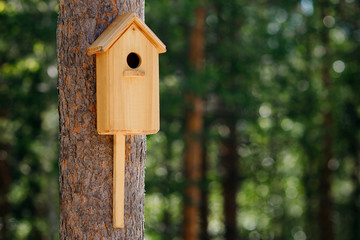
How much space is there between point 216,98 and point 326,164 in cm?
322

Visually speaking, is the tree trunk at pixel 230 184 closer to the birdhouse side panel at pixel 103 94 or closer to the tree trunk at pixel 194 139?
the tree trunk at pixel 194 139

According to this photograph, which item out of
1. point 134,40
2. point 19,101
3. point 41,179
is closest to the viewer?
point 134,40

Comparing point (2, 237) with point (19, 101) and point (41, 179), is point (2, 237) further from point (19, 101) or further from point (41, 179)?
point (19, 101)

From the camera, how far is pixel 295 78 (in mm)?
10117

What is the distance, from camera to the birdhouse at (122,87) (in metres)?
2.67

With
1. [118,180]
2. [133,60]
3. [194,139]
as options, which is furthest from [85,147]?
[194,139]

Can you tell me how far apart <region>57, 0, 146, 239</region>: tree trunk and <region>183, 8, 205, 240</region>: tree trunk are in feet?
20.6

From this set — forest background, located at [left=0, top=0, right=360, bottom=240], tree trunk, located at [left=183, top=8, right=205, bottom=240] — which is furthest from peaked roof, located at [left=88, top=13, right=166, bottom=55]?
tree trunk, located at [left=183, top=8, right=205, bottom=240]

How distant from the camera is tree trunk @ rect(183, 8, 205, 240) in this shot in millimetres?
9195

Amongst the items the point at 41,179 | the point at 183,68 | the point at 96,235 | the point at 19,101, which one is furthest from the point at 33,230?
the point at 96,235

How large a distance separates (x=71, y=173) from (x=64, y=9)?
933mm

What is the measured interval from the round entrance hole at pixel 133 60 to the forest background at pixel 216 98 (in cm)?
517

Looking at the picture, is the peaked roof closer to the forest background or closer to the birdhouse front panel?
the birdhouse front panel

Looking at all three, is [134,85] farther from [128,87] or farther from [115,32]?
[115,32]
